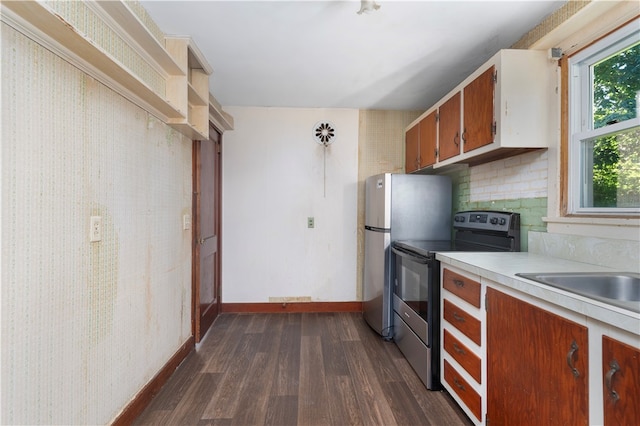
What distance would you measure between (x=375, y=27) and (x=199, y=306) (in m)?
2.58

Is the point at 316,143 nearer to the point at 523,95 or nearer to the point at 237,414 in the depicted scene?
the point at 523,95

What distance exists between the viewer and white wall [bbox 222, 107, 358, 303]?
10.6 ft

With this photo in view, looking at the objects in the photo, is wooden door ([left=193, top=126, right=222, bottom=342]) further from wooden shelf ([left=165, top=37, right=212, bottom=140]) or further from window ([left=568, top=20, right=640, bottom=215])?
window ([left=568, top=20, right=640, bottom=215])

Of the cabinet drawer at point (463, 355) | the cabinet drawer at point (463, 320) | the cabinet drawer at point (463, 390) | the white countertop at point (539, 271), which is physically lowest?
the cabinet drawer at point (463, 390)

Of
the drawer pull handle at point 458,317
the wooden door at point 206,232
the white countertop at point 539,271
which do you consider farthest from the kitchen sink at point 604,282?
the wooden door at point 206,232

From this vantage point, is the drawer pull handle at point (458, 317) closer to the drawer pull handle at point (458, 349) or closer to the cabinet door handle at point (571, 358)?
the drawer pull handle at point (458, 349)

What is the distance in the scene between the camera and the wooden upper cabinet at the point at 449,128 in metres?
2.14

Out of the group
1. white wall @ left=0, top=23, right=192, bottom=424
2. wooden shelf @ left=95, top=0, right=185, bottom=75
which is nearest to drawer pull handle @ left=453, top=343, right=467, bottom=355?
white wall @ left=0, top=23, right=192, bottom=424

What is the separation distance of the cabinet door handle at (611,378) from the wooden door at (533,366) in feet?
0.22

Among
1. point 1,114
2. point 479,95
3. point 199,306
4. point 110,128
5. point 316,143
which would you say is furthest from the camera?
point 316,143

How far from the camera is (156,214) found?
186 cm

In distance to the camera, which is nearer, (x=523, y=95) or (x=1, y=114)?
(x=1, y=114)

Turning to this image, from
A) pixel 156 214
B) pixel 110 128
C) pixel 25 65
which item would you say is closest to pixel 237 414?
pixel 156 214

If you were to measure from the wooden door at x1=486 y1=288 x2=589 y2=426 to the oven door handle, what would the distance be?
1.95ft
